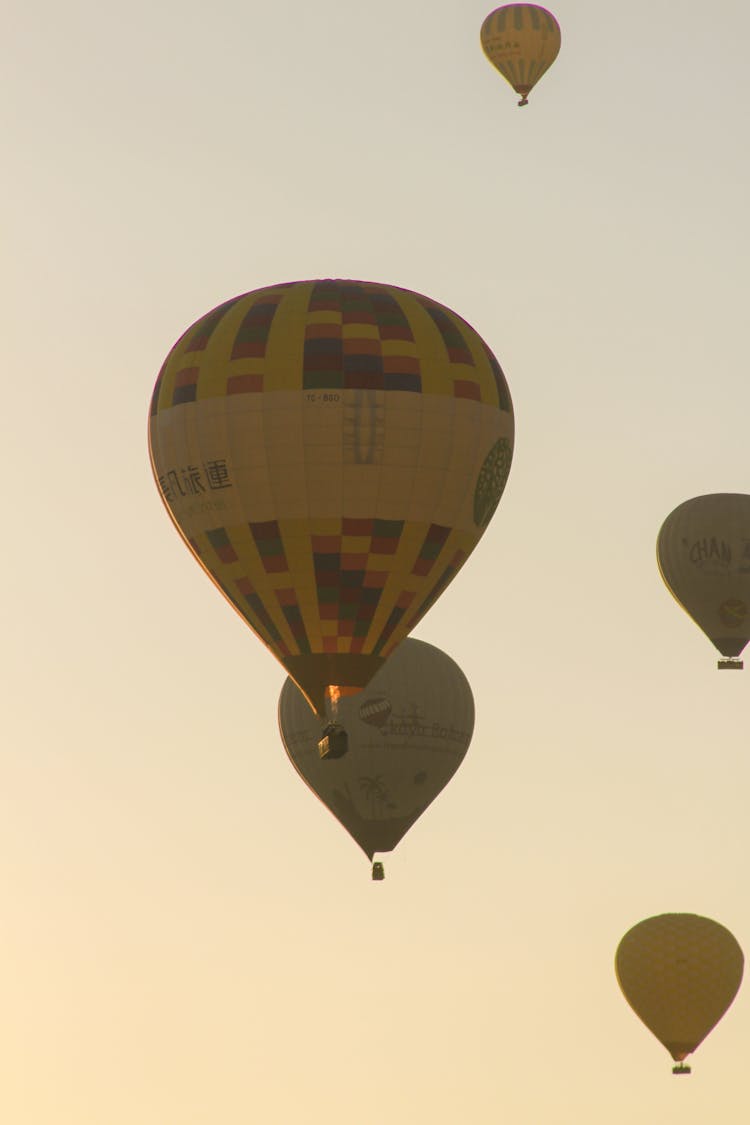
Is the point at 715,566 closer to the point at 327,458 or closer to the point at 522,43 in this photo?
the point at 522,43

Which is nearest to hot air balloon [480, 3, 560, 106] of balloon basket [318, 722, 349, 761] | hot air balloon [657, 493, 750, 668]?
hot air balloon [657, 493, 750, 668]

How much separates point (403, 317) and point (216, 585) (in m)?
5.26

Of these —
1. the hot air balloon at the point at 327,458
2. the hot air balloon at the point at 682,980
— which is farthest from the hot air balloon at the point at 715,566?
the hot air balloon at the point at 327,458

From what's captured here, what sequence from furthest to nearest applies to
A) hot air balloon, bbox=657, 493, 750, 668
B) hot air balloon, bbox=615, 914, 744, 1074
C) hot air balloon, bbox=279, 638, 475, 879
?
hot air balloon, bbox=657, 493, 750, 668 < hot air balloon, bbox=615, 914, 744, 1074 < hot air balloon, bbox=279, 638, 475, 879

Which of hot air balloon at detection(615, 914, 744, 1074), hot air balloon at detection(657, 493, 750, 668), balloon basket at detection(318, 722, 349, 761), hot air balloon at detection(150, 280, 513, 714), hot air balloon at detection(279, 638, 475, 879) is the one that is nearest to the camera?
hot air balloon at detection(150, 280, 513, 714)

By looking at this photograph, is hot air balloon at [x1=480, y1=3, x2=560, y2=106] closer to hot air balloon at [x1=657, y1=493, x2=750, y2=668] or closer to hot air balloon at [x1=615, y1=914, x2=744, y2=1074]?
hot air balloon at [x1=657, y1=493, x2=750, y2=668]

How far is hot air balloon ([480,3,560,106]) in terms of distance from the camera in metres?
76.9

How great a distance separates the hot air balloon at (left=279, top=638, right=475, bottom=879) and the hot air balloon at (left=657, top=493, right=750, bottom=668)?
975 centimetres

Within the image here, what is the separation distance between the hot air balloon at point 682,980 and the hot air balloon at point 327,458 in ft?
56.3

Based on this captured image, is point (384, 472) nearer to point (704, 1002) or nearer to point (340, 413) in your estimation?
point (340, 413)

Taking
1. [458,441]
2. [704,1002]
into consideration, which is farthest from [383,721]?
[458,441]

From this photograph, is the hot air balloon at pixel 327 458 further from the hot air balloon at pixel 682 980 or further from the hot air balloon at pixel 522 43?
the hot air balloon at pixel 522 43

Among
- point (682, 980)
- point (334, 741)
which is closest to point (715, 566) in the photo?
point (682, 980)

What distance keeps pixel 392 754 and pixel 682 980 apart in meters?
8.13
